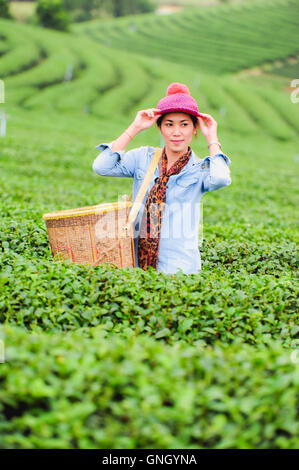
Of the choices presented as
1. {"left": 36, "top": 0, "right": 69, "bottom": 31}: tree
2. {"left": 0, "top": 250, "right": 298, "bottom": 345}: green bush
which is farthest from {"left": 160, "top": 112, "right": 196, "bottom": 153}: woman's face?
{"left": 36, "top": 0, "right": 69, "bottom": 31}: tree

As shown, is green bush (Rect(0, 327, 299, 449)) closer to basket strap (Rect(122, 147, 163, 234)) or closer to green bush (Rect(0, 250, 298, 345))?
green bush (Rect(0, 250, 298, 345))

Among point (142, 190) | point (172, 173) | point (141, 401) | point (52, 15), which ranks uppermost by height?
point (52, 15)

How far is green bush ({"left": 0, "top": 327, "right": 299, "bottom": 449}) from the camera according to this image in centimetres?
221

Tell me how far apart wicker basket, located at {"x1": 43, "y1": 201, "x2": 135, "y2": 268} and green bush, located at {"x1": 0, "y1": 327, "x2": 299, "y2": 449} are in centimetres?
166

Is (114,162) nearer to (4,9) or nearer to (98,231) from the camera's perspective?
(98,231)

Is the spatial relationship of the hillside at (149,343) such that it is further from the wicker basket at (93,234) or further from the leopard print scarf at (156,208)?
the leopard print scarf at (156,208)

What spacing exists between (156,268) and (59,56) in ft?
128

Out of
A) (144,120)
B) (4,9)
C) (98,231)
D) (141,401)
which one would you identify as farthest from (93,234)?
(4,9)

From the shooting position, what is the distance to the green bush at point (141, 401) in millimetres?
2209

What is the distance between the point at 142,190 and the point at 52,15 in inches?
2229

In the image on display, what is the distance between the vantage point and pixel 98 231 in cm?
409

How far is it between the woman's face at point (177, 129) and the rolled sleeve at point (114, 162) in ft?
1.27

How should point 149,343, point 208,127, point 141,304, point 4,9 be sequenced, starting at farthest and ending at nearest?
point 4,9
point 208,127
point 141,304
point 149,343

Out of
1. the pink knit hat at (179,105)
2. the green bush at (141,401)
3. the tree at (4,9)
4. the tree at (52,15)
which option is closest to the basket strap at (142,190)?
the pink knit hat at (179,105)
